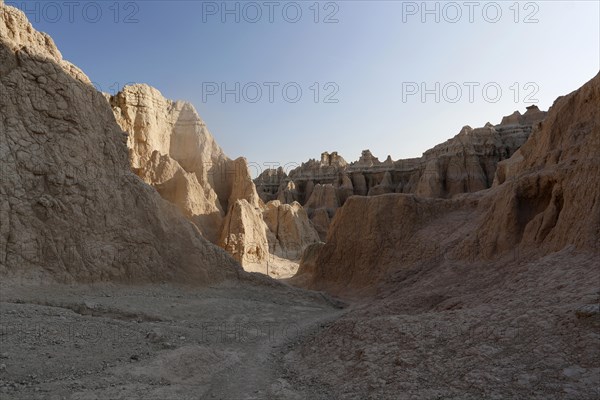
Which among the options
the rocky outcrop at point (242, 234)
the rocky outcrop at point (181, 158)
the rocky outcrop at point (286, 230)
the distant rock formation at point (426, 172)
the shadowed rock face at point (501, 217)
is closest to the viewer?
the shadowed rock face at point (501, 217)

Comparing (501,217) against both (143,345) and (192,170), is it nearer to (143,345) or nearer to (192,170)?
(143,345)

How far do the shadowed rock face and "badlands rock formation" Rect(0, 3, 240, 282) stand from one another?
24.5ft

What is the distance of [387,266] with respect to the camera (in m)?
20.1

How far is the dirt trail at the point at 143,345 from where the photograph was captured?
23.6 feet

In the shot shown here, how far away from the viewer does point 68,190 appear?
583 inches

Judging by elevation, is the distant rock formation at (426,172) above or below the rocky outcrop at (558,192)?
above

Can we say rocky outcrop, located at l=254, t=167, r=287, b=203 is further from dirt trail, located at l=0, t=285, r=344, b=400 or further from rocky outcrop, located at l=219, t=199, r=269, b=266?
dirt trail, located at l=0, t=285, r=344, b=400

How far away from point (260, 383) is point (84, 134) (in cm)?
1178

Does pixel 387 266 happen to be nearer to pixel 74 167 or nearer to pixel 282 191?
pixel 74 167

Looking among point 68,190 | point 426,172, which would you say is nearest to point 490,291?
point 68,190

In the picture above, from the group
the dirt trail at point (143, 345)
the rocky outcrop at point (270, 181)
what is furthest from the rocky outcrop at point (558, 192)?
the rocky outcrop at point (270, 181)

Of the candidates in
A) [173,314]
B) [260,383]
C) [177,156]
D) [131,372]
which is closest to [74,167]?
[173,314]

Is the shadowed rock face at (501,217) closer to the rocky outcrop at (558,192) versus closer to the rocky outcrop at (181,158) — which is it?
the rocky outcrop at (558,192)

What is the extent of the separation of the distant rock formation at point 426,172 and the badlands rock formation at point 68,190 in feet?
108
